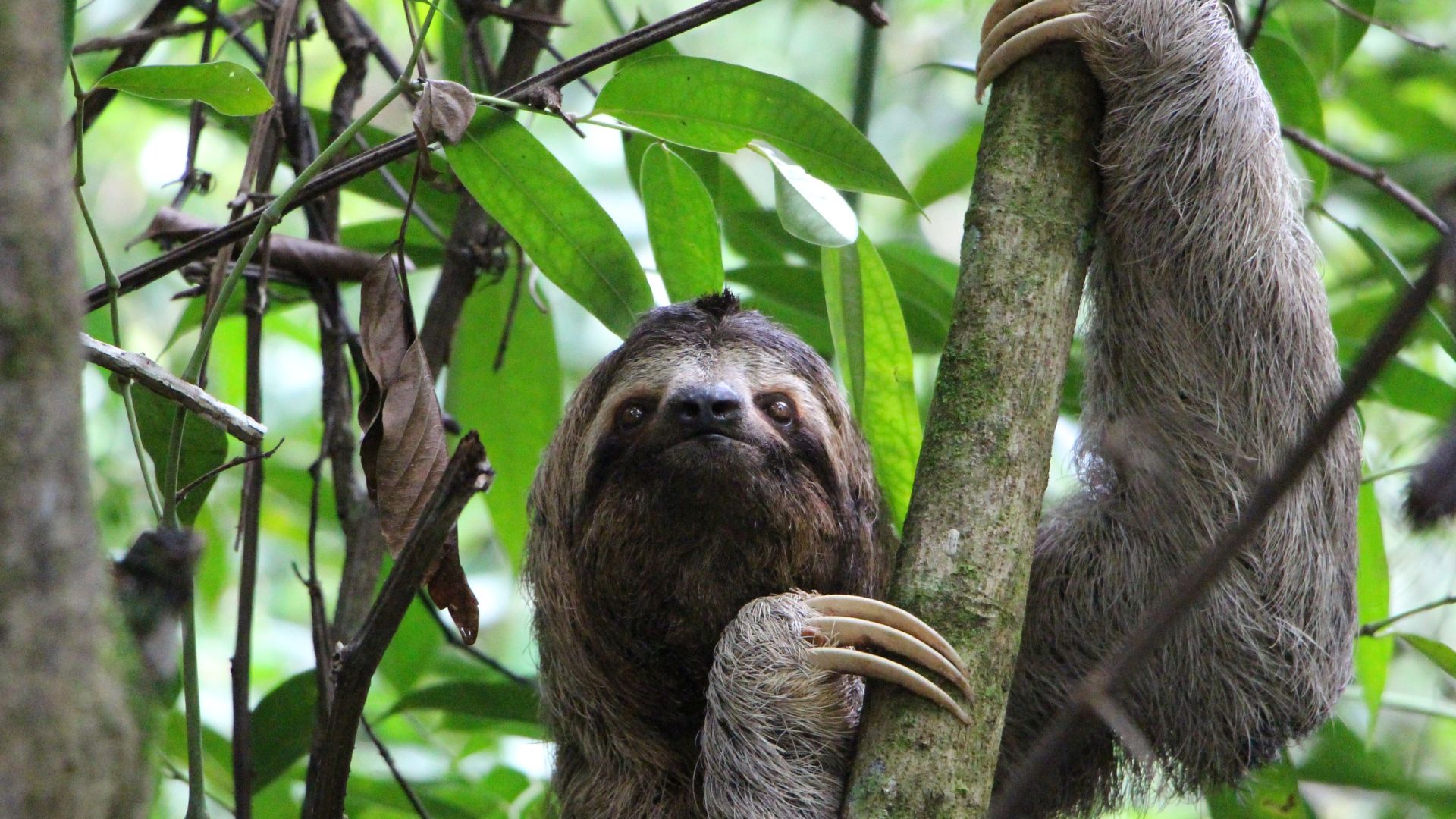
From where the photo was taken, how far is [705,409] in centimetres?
420

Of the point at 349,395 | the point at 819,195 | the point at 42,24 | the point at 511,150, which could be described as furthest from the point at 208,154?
the point at 42,24

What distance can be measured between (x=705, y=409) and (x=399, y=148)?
4.12 ft

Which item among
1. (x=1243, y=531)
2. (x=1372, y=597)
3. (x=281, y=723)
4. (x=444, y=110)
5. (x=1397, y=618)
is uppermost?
(x=444, y=110)

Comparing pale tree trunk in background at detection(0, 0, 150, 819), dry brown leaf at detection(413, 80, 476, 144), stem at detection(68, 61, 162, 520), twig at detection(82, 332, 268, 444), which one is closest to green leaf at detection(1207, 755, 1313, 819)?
dry brown leaf at detection(413, 80, 476, 144)

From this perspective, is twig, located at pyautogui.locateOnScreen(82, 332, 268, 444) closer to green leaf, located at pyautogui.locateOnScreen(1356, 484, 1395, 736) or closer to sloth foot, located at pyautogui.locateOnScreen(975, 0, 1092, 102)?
sloth foot, located at pyautogui.locateOnScreen(975, 0, 1092, 102)

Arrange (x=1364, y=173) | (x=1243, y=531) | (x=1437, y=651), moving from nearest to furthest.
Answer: (x=1243, y=531), (x=1437, y=651), (x=1364, y=173)

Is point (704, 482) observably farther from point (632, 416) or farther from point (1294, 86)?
point (1294, 86)

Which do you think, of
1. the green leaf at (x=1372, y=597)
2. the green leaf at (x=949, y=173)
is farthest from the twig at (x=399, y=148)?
the green leaf at (x=1372, y=597)

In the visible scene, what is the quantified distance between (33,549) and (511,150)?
2.83 meters

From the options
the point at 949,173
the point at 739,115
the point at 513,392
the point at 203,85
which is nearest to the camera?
the point at 203,85

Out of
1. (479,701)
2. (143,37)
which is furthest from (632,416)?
(143,37)

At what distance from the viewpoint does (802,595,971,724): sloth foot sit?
10.0ft

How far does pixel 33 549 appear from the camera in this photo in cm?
131

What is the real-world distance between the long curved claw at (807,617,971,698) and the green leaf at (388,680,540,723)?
7.96 feet
